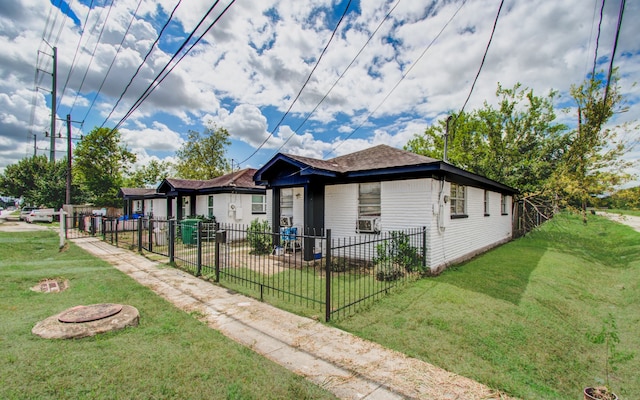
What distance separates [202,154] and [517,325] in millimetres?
35992

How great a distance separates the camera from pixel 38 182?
31297mm

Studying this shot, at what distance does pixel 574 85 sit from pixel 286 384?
78.1 ft

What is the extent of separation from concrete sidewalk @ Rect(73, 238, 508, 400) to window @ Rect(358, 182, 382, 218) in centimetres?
486

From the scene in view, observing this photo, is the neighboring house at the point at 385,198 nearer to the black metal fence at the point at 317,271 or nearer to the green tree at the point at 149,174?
the black metal fence at the point at 317,271

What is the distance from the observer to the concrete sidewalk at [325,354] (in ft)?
9.66

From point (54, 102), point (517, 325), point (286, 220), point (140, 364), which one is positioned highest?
point (54, 102)

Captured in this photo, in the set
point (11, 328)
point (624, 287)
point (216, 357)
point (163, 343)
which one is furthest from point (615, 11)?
point (11, 328)

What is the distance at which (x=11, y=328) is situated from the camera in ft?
12.7

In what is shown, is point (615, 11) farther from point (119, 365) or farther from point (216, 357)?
point (119, 365)

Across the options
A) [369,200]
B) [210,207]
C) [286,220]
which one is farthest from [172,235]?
[210,207]

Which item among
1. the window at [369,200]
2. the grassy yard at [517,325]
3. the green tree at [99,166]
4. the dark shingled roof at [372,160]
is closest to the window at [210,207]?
the dark shingled roof at [372,160]

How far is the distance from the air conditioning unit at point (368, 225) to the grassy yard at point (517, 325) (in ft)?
7.40

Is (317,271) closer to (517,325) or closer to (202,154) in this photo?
(517,325)

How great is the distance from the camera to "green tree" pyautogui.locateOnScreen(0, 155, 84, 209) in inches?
1206
